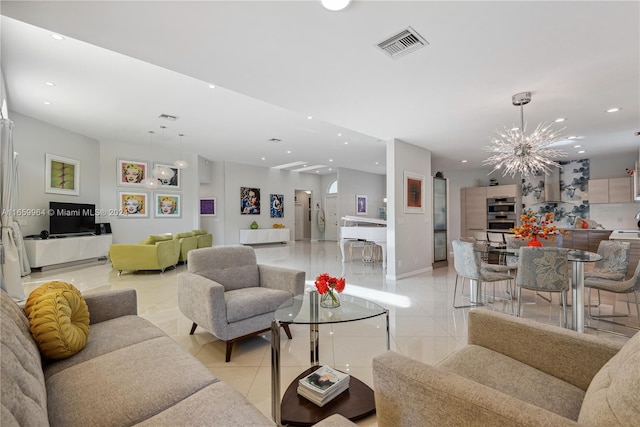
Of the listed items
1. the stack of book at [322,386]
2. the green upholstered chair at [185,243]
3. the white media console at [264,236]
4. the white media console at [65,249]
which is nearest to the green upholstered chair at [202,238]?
the green upholstered chair at [185,243]

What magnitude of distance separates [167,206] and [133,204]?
0.86 m

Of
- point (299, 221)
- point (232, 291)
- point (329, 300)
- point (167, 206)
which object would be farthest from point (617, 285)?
point (299, 221)

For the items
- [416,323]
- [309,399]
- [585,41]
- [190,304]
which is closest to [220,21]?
[190,304]

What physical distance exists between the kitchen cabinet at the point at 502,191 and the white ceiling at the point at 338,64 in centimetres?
264

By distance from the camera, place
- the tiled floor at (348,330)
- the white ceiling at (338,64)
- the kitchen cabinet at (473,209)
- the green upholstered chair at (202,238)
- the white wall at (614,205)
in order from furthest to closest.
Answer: the kitchen cabinet at (473,209) → the green upholstered chair at (202,238) → the white wall at (614,205) → the tiled floor at (348,330) → the white ceiling at (338,64)

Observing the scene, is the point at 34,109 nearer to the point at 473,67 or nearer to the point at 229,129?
the point at 229,129

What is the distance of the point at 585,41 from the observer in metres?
2.40

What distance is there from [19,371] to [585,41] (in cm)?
397

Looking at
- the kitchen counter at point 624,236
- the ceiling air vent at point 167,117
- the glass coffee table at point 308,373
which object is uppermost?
the ceiling air vent at point 167,117

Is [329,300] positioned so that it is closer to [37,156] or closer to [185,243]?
[185,243]

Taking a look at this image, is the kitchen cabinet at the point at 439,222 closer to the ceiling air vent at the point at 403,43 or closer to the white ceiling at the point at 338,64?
the white ceiling at the point at 338,64

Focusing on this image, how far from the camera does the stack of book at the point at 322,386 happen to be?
5.74ft

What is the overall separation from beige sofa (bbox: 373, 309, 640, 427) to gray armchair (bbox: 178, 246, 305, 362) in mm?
1639

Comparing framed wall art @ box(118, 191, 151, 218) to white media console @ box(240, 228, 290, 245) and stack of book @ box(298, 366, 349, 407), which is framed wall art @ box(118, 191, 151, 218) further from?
stack of book @ box(298, 366, 349, 407)
